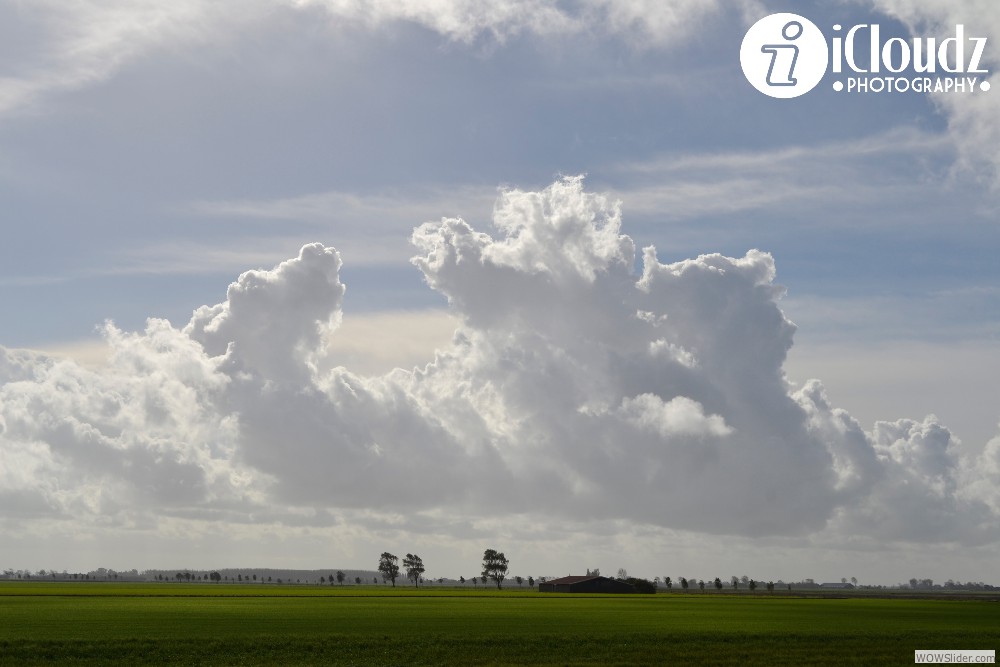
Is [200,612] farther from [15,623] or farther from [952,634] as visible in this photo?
[952,634]

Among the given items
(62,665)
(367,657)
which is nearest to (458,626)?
(367,657)

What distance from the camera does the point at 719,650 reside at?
69.4m

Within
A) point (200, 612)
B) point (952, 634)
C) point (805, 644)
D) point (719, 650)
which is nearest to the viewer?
point (719, 650)

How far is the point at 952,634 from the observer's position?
276ft

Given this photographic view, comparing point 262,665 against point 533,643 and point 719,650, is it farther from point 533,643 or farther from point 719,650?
point 719,650

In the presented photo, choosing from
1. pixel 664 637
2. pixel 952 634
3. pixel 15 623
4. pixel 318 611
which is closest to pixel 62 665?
pixel 15 623

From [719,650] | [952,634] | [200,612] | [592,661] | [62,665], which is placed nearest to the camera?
[62,665]

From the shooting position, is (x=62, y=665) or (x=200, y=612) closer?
(x=62, y=665)

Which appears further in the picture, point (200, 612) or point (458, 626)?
point (200, 612)

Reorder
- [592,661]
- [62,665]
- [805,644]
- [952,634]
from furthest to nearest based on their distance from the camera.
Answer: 1. [952,634]
2. [805,644]
3. [592,661]
4. [62,665]

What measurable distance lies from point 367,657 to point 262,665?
744cm

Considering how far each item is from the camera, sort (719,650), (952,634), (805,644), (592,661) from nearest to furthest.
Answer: (592,661), (719,650), (805,644), (952,634)

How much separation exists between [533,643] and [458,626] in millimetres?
15829

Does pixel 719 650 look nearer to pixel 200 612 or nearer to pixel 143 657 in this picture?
pixel 143 657
